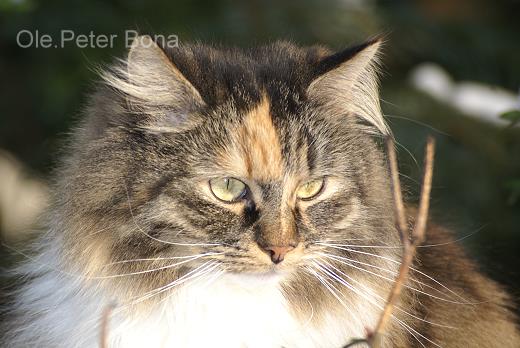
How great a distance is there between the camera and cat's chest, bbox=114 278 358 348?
2578 millimetres

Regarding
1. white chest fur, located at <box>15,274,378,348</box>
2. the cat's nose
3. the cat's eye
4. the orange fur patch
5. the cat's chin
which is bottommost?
white chest fur, located at <box>15,274,378,348</box>

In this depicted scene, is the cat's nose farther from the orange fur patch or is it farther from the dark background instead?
the dark background

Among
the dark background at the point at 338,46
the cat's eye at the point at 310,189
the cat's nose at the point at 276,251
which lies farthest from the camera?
the dark background at the point at 338,46

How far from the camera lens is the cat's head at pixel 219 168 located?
2.48 m

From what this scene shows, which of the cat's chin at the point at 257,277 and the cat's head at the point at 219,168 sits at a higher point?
the cat's head at the point at 219,168

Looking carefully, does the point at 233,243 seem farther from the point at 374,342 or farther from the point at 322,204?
the point at 374,342

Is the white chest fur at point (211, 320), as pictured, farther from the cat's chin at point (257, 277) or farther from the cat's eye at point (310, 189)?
the cat's eye at point (310, 189)

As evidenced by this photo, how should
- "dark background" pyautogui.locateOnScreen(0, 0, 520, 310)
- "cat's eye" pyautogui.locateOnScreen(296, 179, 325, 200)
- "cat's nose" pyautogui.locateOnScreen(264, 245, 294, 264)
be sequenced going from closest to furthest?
"cat's nose" pyautogui.locateOnScreen(264, 245, 294, 264)
"cat's eye" pyautogui.locateOnScreen(296, 179, 325, 200)
"dark background" pyautogui.locateOnScreen(0, 0, 520, 310)

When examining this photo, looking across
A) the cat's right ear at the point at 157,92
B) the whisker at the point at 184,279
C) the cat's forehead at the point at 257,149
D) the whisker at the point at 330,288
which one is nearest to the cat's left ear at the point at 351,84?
the cat's forehead at the point at 257,149

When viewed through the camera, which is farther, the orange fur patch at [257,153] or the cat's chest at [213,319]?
the cat's chest at [213,319]

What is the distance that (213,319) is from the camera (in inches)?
102

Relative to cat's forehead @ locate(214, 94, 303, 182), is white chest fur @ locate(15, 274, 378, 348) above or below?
below

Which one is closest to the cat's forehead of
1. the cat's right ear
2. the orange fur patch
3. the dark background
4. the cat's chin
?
the orange fur patch

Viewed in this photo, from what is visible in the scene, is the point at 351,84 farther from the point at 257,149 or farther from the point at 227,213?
the point at 227,213
